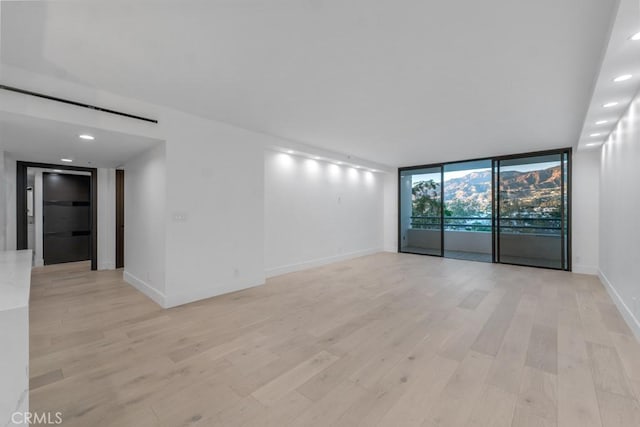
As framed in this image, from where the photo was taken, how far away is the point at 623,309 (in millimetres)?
3217

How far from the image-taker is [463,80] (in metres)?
2.80

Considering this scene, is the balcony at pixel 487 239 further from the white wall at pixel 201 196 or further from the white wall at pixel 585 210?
the white wall at pixel 201 196

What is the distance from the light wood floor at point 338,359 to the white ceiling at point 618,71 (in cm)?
245

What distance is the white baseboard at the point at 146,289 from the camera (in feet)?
11.9

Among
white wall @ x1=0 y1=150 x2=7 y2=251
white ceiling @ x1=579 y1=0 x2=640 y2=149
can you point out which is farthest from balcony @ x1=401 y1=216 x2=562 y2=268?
white wall @ x1=0 y1=150 x2=7 y2=251

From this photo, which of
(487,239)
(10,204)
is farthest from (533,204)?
(10,204)

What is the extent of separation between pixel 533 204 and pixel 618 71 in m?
5.09

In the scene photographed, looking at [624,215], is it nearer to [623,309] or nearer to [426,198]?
[623,309]

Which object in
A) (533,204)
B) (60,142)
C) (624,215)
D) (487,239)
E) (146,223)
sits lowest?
(487,239)

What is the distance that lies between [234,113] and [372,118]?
1.98m

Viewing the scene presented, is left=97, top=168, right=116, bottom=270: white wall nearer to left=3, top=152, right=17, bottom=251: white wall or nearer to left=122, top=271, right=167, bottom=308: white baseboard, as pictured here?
left=3, top=152, right=17, bottom=251: white wall

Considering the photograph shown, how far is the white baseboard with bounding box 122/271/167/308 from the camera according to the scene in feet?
11.9

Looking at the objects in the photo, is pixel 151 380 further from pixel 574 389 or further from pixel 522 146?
pixel 522 146

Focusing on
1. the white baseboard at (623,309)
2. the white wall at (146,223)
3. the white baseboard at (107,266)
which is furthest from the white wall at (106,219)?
Result: the white baseboard at (623,309)
